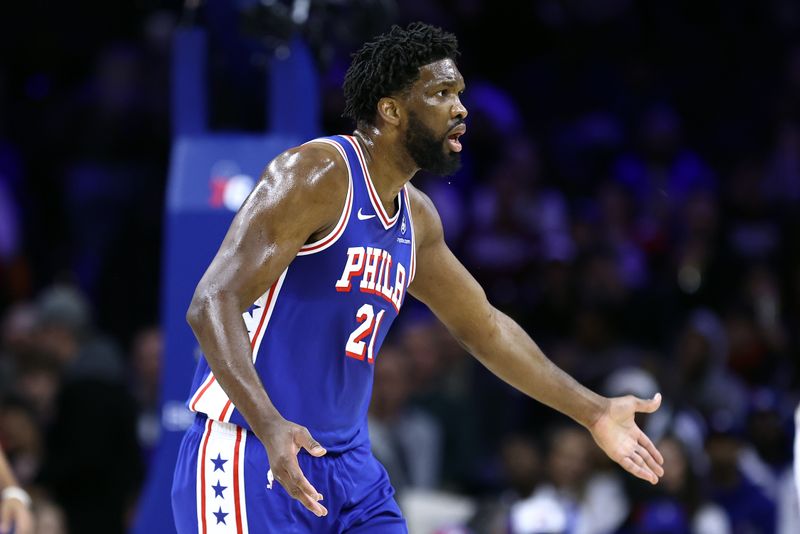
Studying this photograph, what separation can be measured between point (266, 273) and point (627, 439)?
1459mm

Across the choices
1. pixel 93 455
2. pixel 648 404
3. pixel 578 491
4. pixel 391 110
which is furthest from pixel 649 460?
pixel 93 455

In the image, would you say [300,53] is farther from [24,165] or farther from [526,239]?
[24,165]

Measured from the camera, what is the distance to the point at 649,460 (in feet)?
15.2

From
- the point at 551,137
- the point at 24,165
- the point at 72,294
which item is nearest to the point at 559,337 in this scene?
the point at 551,137

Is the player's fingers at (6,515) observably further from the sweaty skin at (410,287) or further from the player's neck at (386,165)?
the player's neck at (386,165)

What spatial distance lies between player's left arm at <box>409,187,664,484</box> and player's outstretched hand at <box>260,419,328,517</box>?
1.19 metres

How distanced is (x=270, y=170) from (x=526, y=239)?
24.6 feet

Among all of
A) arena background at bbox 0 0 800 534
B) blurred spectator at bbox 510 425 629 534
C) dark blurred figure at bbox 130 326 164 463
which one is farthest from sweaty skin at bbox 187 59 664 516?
dark blurred figure at bbox 130 326 164 463

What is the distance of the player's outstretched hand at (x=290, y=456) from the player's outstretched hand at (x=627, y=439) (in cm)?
138

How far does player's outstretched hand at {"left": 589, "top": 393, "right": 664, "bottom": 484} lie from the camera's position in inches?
182

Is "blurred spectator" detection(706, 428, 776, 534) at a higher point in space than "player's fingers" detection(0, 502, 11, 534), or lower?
lower

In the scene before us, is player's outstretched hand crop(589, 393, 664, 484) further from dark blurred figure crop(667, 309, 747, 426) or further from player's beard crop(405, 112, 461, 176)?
dark blurred figure crop(667, 309, 747, 426)

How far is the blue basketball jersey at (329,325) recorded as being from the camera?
4.15 metres

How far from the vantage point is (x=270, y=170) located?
412 cm
